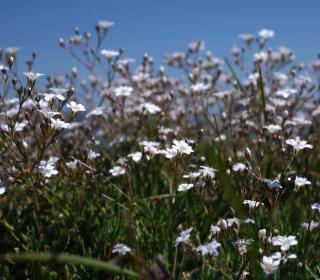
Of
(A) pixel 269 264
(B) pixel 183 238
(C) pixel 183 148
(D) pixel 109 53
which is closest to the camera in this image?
(A) pixel 269 264

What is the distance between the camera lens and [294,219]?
351 cm

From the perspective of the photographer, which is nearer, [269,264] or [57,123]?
[269,264]

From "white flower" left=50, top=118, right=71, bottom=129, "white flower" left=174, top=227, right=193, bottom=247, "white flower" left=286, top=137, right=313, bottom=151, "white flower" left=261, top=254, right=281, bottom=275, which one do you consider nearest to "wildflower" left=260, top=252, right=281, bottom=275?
"white flower" left=261, top=254, right=281, bottom=275

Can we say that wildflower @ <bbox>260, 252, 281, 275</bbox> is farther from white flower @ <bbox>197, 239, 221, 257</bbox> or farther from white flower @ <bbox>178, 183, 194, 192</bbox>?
white flower @ <bbox>178, 183, 194, 192</bbox>

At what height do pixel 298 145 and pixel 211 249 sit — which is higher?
pixel 298 145

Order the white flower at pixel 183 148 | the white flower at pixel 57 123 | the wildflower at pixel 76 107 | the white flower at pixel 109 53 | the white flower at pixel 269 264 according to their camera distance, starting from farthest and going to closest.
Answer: the white flower at pixel 109 53
the wildflower at pixel 76 107
the white flower at pixel 183 148
the white flower at pixel 57 123
the white flower at pixel 269 264

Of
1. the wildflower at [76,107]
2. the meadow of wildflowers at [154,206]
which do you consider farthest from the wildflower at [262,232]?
the wildflower at [76,107]

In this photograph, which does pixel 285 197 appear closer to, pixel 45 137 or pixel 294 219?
pixel 294 219

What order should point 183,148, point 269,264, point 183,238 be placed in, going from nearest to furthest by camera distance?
1. point 269,264
2. point 183,238
3. point 183,148

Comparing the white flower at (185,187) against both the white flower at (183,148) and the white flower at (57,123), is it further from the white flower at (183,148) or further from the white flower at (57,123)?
the white flower at (57,123)

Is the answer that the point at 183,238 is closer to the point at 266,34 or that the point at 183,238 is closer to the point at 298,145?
the point at 298,145

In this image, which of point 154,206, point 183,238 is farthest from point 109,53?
point 183,238

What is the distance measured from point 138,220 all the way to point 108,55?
2.32m

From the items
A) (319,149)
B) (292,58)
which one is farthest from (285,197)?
(292,58)
